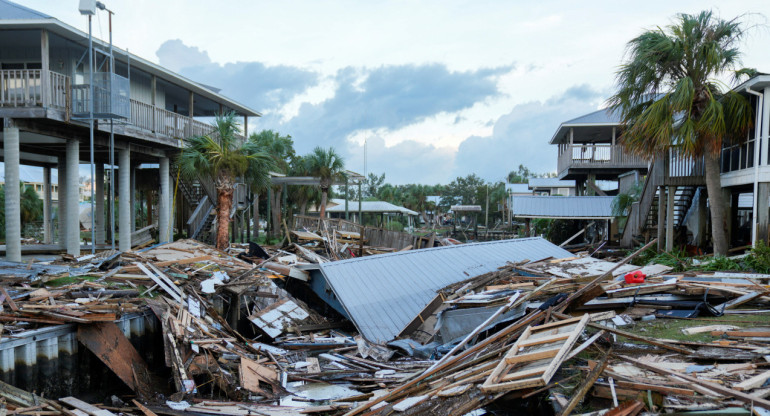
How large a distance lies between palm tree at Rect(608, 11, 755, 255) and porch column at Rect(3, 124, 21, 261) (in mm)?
17926

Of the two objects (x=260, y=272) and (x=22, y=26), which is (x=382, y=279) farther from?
(x=22, y=26)

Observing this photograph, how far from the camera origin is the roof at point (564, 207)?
81.9 ft

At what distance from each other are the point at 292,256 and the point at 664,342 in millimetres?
→ 13105

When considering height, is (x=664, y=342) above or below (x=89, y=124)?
below

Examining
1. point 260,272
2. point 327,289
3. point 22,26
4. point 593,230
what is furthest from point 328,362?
point 593,230

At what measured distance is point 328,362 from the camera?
348 inches

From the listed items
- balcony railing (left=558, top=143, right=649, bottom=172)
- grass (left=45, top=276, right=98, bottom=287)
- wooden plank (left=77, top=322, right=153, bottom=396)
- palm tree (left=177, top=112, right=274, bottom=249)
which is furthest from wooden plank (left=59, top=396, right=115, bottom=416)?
balcony railing (left=558, top=143, right=649, bottom=172)

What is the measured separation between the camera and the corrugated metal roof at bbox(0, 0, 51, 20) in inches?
585

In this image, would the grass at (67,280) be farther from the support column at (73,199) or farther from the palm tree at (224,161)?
the palm tree at (224,161)

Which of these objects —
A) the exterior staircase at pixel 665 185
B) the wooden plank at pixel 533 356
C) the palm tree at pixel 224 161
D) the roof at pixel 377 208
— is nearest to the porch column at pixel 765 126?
the exterior staircase at pixel 665 185

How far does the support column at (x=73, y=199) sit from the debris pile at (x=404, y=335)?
2797mm

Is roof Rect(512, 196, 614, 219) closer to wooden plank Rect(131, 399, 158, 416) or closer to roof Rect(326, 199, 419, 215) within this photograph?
roof Rect(326, 199, 419, 215)

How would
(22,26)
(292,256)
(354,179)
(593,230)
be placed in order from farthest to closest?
(354,179) → (593,230) → (292,256) → (22,26)

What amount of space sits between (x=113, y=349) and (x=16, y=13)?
1215 centimetres
